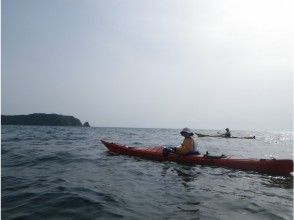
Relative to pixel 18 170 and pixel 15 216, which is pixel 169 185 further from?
pixel 18 170

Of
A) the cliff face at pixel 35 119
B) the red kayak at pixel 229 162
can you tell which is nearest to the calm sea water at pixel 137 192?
the red kayak at pixel 229 162

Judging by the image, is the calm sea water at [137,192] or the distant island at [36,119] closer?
the calm sea water at [137,192]

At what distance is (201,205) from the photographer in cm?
838

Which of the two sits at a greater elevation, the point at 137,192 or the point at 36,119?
the point at 36,119

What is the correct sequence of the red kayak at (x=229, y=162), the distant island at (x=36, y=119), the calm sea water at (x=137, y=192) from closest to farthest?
the calm sea water at (x=137, y=192) < the red kayak at (x=229, y=162) < the distant island at (x=36, y=119)

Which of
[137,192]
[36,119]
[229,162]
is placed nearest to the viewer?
[137,192]

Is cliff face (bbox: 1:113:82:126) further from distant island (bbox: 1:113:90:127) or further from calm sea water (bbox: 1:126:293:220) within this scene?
calm sea water (bbox: 1:126:293:220)

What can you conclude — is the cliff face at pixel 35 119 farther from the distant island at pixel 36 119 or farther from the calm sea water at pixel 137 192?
the calm sea water at pixel 137 192

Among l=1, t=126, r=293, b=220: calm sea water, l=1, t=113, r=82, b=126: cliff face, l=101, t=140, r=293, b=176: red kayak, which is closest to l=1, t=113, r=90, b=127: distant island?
l=1, t=113, r=82, b=126: cliff face

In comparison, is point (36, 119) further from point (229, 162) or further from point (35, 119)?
point (229, 162)

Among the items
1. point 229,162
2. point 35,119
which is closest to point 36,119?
point 35,119

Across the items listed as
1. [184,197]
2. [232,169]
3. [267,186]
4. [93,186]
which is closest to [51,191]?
[93,186]

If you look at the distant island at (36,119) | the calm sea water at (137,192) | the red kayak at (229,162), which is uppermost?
the distant island at (36,119)

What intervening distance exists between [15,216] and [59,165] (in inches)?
298
